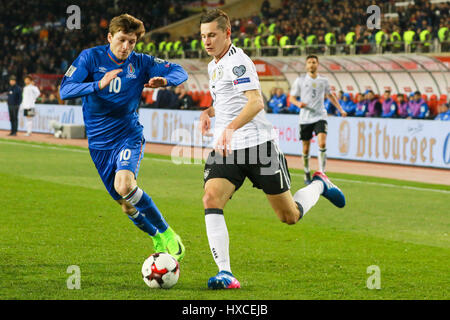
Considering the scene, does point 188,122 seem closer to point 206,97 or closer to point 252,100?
point 206,97

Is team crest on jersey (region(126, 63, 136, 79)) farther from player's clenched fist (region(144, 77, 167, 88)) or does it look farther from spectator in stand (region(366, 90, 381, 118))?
spectator in stand (region(366, 90, 381, 118))

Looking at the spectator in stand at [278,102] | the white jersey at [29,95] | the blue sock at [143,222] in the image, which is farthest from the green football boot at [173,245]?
the white jersey at [29,95]

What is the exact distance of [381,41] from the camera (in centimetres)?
2734

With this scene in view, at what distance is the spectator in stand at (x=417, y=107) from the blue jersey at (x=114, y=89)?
1433 centimetres

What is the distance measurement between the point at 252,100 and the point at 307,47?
25308 mm

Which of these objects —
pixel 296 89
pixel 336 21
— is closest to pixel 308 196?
pixel 296 89

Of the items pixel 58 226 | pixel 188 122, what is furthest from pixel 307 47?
pixel 58 226

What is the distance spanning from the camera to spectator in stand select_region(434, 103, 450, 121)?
18.2 m

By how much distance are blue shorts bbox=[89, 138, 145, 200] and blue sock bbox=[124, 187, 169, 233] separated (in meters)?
0.18

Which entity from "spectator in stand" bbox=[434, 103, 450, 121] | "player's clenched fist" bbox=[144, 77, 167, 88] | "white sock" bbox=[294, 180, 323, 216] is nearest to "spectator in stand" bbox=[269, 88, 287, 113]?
"spectator in stand" bbox=[434, 103, 450, 121]

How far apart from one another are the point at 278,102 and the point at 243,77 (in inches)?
766

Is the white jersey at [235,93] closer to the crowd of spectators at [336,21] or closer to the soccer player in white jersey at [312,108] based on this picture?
the soccer player in white jersey at [312,108]

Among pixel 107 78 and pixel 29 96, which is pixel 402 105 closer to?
pixel 29 96

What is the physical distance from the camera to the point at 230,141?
5570 mm
